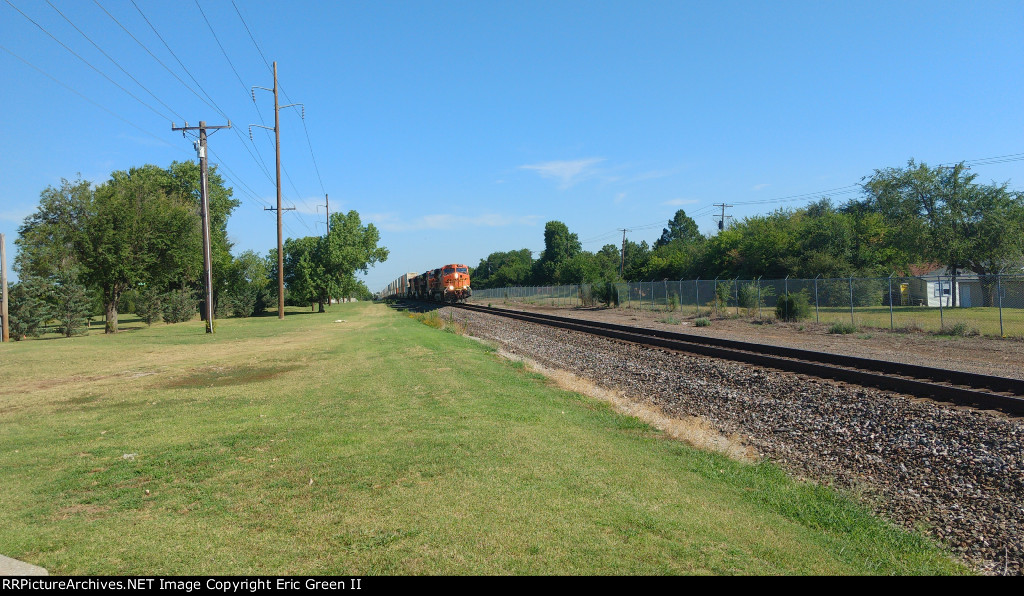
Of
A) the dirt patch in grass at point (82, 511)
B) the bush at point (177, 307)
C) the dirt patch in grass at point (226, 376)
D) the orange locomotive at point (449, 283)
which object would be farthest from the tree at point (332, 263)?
the dirt patch in grass at point (82, 511)

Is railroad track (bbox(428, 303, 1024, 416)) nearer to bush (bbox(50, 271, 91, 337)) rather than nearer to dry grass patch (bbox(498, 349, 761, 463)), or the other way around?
dry grass patch (bbox(498, 349, 761, 463))

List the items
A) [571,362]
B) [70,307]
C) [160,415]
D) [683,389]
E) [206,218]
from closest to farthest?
[160,415], [683,389], [571,362], [206,218], [70,307]

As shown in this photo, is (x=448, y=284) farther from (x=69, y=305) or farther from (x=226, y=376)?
(x=226, y=376)

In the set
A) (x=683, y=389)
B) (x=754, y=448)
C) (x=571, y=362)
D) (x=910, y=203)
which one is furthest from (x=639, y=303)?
(x=754, y=448)

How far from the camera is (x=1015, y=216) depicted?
37.5 metres

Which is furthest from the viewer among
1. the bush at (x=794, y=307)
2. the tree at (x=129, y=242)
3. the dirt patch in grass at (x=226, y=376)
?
the tree at (x=129, y=242)

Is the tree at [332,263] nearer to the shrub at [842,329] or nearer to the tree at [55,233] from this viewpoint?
the tree at [55,233]

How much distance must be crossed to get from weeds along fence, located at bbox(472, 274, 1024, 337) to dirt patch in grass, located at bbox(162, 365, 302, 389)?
68.0 feet

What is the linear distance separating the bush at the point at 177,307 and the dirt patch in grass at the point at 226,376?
32900 mm

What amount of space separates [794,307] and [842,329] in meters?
4.76

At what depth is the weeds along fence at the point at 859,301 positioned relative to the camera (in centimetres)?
2139

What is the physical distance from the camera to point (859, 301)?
27.8 metres
